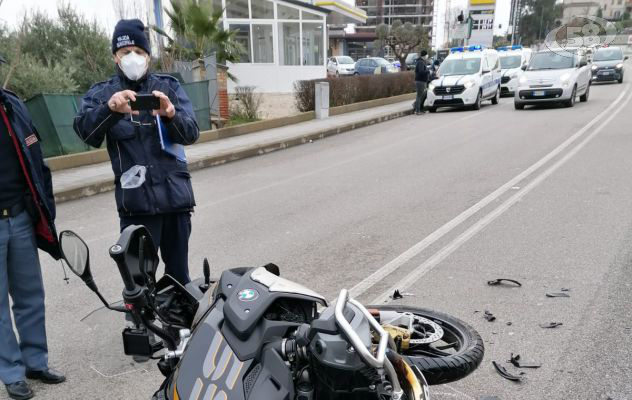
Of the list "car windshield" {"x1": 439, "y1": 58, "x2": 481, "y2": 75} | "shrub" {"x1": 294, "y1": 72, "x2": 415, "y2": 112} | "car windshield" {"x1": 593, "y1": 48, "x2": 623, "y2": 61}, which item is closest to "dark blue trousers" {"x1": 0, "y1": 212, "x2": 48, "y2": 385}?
"shrub" {"x1": 294, "y1": 72, "x2": 415, "y2": 112}

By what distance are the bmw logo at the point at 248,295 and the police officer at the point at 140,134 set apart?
1.56 metres

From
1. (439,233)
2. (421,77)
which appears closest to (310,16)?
(421,77)

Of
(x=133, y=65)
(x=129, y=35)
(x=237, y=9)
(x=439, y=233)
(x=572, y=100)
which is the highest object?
(x=237, y=9)

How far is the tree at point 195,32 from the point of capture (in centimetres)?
1424

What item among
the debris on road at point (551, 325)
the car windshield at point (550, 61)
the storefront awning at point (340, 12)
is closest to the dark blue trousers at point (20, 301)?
the debris on road at point (551, 325)

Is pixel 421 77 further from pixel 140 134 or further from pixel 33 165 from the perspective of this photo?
pixel 33 165

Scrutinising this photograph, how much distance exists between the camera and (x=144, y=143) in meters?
3.07

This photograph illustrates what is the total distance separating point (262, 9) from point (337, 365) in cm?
2566

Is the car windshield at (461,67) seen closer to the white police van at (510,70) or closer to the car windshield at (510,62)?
the white police van at (510,70)

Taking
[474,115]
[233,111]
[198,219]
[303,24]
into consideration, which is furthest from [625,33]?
[198,219]

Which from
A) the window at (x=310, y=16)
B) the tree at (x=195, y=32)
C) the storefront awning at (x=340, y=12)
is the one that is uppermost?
the storefront awning at (x=340, y=12)

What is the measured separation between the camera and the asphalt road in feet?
11.0

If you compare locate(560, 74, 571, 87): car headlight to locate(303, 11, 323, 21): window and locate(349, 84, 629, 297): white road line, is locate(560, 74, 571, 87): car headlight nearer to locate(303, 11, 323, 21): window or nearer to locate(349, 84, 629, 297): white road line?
locate(349, 84, 629, 297): white road line

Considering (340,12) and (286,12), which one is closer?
(286,12)
